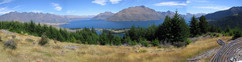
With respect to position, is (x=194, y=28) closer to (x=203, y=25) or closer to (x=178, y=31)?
(x=203, y=25)

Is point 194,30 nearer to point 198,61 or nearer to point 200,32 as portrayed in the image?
point 200,32

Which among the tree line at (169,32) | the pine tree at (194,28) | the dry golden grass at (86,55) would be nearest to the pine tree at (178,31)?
the tree line at (169,32)

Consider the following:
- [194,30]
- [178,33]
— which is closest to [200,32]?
[194,30]

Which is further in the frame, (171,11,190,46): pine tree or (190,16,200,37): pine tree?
(190,16,200,37): pine tree

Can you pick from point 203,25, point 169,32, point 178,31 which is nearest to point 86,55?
point 169,32

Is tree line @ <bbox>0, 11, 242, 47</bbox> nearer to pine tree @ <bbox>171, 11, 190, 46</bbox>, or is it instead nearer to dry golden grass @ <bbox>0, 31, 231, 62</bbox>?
pine tree @ <bbox>171, 11, 190, 46</bbox>

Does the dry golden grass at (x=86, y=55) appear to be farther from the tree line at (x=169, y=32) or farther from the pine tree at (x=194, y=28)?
the pine tree at (x=194, y=28)

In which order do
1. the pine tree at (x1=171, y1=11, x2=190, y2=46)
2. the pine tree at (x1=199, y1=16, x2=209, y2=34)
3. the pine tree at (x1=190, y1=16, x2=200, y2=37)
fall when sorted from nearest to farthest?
the pine tree at (x1=171, y1=11, x2=190, y2=46), the pine tree at (x1=190, y1=16, x2=200, y2=37), the pine tree at (x1=199, y1=16, x2=209, y2=34)

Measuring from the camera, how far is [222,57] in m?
7.26

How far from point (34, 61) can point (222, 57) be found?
1103 centimetres

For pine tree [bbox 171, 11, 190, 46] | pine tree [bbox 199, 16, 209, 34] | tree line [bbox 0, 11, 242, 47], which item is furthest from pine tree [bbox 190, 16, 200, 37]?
pine tree [bbox 171, 11, 190, 46]

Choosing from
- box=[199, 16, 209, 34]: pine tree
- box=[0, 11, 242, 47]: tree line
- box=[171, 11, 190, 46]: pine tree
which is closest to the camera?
box=[171, 11, 190, 46]: pine tree

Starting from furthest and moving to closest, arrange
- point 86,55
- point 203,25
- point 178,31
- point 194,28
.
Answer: point 194,28
point 203,25
point 178,31
point 86,55

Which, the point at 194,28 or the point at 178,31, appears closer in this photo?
the point at 178,31
